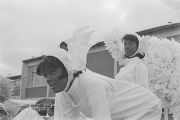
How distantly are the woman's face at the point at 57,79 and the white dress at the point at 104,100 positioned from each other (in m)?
0.08

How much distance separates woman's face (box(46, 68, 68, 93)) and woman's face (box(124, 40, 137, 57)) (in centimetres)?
154

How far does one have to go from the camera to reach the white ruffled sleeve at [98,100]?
2.68 meters

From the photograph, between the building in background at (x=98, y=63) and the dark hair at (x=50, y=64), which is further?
the building in background at (x=98, y=63)

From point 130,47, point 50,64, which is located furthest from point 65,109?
point 130,47

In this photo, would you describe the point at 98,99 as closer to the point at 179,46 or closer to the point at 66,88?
the point at 66,88

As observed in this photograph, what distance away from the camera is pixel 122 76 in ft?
13.4

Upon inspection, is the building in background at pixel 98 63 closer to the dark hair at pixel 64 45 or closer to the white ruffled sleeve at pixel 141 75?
the white ruffled sleeve at pixel 141 75

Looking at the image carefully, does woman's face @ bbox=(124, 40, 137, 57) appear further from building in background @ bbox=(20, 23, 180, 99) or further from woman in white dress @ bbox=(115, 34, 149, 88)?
building in background @ bbox=(20, 23, 180, 99)

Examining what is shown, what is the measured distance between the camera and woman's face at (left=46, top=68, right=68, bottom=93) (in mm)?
2752

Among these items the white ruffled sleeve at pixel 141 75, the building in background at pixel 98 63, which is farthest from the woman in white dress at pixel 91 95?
the building in background at pixel 98 63

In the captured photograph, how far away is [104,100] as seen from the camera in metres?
2.72

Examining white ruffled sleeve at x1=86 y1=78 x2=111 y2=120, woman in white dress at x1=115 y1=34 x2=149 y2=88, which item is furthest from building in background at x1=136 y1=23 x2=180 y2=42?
white ruffled sleeve at x1=86 y1=78 x2=111 y2=120

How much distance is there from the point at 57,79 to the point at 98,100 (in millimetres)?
317

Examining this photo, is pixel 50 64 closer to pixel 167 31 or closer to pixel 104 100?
pixel 104 100
